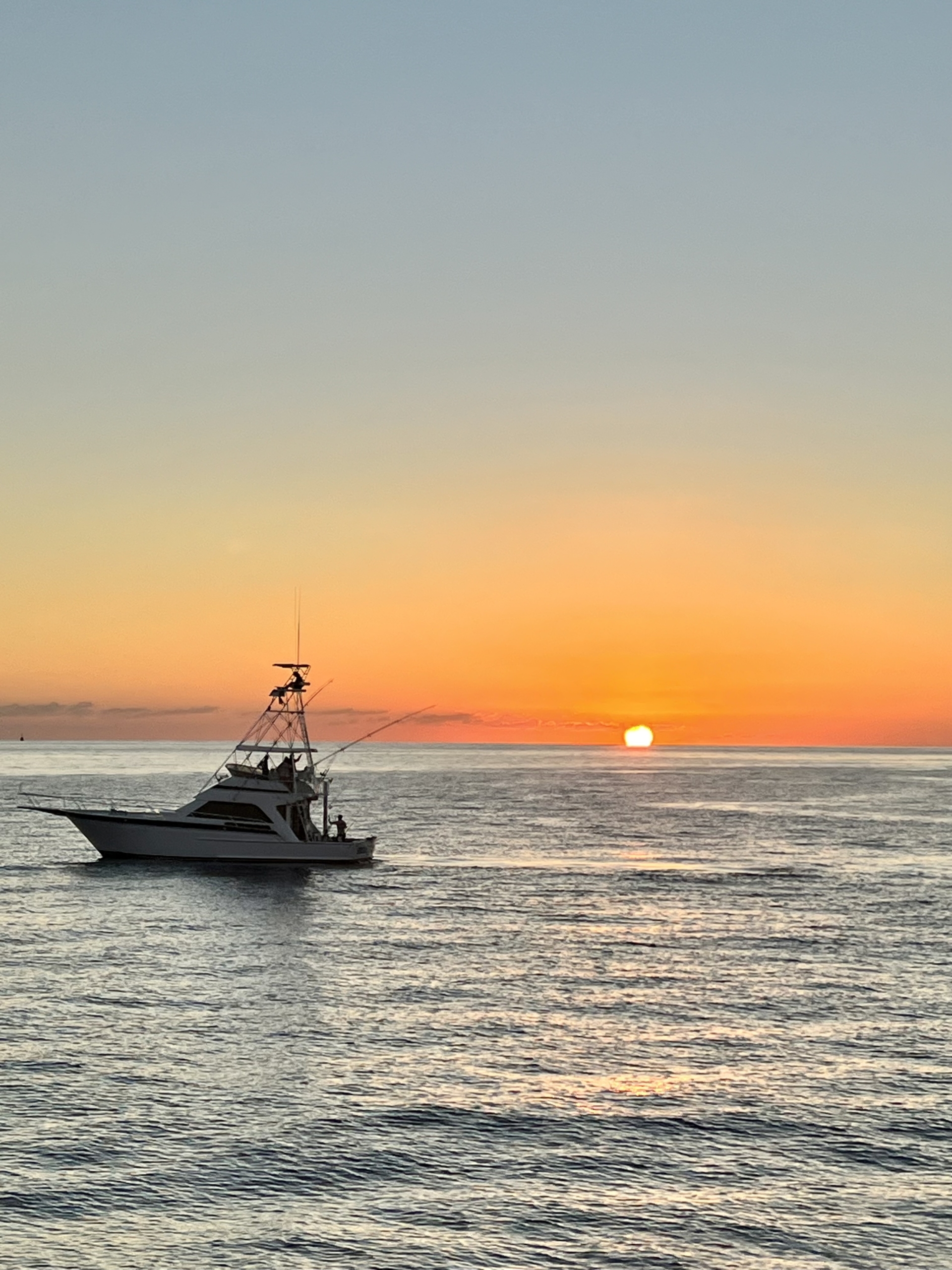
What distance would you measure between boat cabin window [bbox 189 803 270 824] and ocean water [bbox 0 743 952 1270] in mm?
10735

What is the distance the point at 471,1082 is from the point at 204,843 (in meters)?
50.8

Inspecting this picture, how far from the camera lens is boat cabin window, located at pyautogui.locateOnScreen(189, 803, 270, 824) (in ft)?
270

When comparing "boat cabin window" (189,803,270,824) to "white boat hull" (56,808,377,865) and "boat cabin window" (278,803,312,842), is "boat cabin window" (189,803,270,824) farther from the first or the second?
"boat cabin window" (278,803,312,842)

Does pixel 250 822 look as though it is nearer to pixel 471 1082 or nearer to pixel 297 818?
pixel 297 818

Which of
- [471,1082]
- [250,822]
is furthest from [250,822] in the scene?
[471,1082]

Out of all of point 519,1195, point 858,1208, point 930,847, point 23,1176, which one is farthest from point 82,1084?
point 930,847

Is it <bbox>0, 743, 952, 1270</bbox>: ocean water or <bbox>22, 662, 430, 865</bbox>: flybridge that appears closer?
<bbox>0, 743, 952, 1270</bbox>: ocean water

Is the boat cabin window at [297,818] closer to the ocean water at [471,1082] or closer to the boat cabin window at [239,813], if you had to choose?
the boat cabin window at [239,813]

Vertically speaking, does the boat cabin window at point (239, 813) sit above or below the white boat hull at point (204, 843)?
above

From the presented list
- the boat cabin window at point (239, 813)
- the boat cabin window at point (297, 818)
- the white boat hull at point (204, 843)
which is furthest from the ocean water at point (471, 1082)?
A: the boat cabin window at point (297, 818)

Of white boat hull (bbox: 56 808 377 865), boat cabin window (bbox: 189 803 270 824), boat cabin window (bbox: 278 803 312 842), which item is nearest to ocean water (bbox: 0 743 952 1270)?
white boat hull (bbox: 56 808 377 865)

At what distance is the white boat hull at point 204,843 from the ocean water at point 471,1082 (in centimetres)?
1014

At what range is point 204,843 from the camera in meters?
82.5

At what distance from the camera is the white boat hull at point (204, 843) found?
82.4m
